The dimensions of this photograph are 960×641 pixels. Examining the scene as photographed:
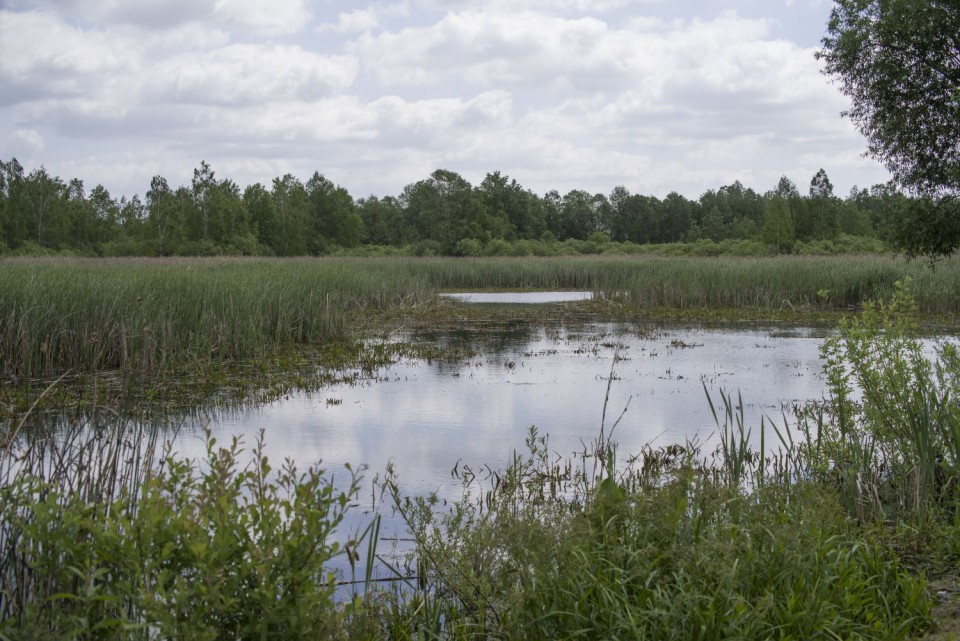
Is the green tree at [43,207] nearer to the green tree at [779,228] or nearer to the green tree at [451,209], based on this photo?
the green tree at [451,209]

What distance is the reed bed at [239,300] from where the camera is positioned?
8.44 m

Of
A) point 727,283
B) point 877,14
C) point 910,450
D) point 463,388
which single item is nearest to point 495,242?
point 727,283

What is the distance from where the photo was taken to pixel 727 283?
62.3ft

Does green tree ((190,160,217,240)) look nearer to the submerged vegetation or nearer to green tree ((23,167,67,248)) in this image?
green tree ((23,167,67,248))

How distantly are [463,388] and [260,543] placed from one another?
22.2 ft

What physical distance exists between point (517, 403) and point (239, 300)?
4.58 metres

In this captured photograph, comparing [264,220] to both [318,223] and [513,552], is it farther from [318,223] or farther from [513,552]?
[513,552]

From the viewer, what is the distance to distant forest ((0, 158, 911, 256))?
160ft

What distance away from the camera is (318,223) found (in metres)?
68.1

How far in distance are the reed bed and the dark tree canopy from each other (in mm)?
2177

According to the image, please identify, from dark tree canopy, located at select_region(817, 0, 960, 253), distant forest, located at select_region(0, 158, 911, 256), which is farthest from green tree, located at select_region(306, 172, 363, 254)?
dark tree canopy, located at select_region(817, 0, 960, 253)

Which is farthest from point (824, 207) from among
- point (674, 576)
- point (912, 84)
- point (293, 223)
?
point (674, 576)

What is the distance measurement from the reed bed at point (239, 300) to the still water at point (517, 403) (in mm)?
1391

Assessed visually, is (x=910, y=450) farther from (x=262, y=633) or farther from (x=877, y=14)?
(x=877, y=14)
